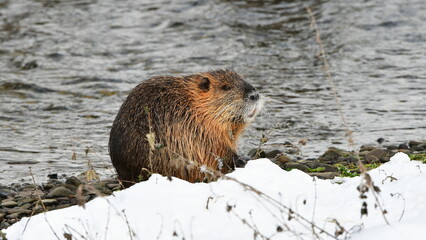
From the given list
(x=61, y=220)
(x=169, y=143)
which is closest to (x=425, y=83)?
(x=169, y=143)

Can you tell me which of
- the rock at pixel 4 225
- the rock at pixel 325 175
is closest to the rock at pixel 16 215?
the rock at pixel 4 225

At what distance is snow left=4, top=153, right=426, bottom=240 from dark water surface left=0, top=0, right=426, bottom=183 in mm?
3426

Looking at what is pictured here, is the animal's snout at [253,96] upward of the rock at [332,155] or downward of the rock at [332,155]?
upward

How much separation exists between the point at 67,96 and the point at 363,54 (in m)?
5.03

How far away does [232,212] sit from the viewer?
4.49m

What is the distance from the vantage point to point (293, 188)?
4.93 metres

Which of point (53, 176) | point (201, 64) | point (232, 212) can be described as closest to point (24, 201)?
point (53, 176)

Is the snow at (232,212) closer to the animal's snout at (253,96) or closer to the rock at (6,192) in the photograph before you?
the animal's snout at (253,96)

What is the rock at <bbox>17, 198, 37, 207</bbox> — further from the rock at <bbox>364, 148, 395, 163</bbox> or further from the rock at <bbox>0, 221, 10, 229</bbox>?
the rock at <bbox>364, 148, 395, 163</bbox>

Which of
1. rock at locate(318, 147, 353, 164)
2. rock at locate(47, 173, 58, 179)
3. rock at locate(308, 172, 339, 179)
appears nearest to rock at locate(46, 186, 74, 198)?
rock at locate(47, 173, 58, 179)

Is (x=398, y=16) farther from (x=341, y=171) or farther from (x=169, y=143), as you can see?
(x=169, y=143)

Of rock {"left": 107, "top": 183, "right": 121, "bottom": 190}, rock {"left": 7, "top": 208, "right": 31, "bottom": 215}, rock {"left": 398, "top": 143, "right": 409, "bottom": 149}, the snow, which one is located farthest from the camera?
rock {"left": 398, "top": 143, "right": 409, "bottom": 149}

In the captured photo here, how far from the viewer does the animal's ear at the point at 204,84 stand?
673 cm

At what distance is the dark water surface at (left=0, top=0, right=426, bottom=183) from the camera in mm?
9758
